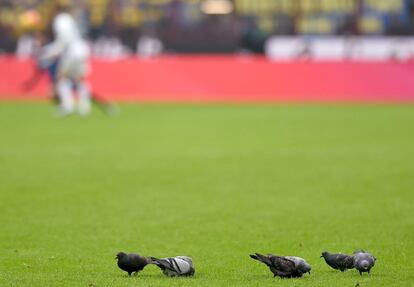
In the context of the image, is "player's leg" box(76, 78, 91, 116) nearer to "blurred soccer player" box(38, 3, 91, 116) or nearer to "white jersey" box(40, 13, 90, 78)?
"blurred soccer player" box(38, 3, 91, 116)

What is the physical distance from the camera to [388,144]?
19734mm

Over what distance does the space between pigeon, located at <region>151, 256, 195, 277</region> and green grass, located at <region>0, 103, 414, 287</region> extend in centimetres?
6

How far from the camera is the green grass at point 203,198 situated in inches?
350

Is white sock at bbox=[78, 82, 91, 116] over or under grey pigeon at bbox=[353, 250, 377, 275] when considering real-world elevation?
under

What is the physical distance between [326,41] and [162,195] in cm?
2255

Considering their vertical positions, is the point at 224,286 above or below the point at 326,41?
above

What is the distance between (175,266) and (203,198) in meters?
4.96

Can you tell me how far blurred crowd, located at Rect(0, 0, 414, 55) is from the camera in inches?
1380

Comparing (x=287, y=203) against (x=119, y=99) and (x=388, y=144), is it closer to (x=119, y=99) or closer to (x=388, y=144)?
(x=388, y=144)

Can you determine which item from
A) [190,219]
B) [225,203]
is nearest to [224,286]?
[190,219]

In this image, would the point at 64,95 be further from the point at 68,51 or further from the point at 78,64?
the point at 68,51

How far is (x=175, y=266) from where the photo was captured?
323 inches

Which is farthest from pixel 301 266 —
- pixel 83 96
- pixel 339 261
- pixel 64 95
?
pixel 83 96

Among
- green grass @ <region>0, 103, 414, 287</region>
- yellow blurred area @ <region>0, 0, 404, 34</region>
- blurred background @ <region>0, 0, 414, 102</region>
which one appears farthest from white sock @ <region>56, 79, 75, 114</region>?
yellow blurred area @ <region>0, 0, 404, 34</region>
